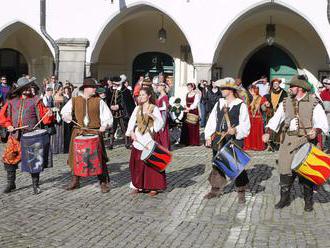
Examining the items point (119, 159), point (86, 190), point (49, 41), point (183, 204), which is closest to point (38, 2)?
point (49, 41)

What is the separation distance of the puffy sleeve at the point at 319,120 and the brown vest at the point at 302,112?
0.04m

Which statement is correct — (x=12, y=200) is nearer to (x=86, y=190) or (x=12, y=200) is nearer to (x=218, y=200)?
(x=86, y=190)

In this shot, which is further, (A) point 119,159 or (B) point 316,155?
(A) point 119,159

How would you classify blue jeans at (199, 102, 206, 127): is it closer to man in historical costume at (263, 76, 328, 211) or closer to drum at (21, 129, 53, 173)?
drum at (21, 129, 53, 173)

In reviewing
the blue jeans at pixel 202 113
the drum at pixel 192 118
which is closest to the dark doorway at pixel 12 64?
the blue jeans at pixel 202 113

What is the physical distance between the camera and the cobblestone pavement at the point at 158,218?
5637mm

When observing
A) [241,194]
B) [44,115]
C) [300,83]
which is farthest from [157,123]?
[300,83]

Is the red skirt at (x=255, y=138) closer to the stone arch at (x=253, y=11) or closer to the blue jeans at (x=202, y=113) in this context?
the stone arch at (x=253, y=11)

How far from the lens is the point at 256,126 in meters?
12.5

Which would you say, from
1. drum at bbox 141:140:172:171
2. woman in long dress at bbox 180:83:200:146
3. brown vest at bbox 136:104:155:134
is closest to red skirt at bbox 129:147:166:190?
drum at bbox 141:140:172:171

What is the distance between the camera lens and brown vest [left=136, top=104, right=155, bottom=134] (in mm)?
7691

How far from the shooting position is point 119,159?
35.8 feet

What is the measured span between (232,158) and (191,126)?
20.0ft

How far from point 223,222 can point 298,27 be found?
1259cm
